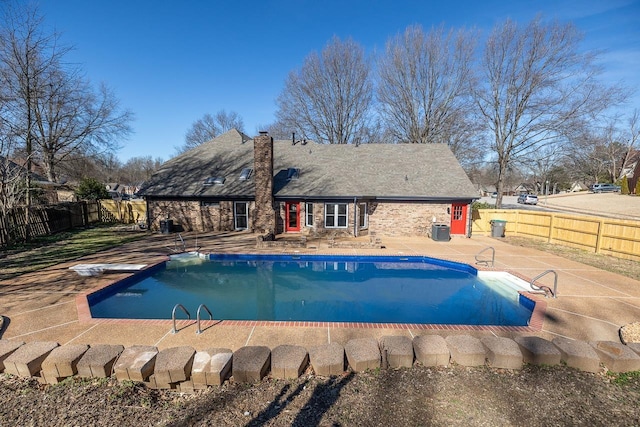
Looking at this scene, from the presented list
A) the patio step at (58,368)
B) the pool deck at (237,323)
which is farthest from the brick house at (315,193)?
the patio step at (58,368)

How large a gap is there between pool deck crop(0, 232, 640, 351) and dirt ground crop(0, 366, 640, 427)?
3.82 ft

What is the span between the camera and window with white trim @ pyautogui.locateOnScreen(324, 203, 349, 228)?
16.2 m

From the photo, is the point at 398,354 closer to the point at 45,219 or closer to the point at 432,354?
the point at 432,354

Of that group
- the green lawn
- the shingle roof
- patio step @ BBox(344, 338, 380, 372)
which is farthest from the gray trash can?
the green lawn

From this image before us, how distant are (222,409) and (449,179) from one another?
54.7ft

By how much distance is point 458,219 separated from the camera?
16391 millimetres

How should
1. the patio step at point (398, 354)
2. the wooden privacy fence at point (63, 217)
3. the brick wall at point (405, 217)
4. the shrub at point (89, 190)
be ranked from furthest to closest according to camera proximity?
the shrub at point (89, 190), the brick wall at point (405, 217), the wooden privacy fence at point (63, 217), the patio step at point (398, 354)

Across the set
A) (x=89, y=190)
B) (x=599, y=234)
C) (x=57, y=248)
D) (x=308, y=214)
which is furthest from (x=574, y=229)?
(x=89, y=190)

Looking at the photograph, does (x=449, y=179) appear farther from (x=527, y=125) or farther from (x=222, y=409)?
Answer: (x=222, y=409)

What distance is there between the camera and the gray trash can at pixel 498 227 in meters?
16.3

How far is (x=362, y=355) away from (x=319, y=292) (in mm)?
4777

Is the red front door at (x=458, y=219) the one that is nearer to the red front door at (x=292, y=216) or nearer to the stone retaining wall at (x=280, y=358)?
the red front door at (x=292, y=216)

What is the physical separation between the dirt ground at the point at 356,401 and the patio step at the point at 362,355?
13 cm

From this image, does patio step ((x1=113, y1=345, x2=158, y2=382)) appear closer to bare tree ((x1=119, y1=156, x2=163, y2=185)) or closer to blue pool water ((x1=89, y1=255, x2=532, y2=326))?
blue pool water ((x1=89, y1=255, x2=532, y2=326))
